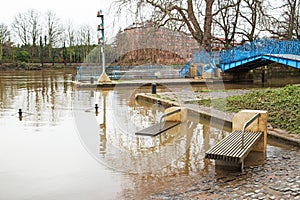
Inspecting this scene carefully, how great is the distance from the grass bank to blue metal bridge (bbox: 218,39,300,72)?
10173 mm

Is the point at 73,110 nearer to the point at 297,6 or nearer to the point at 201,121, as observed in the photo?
the point at 201,121

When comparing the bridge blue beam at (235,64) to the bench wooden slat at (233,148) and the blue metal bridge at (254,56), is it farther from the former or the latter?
the bench wooden slat at (233,148)

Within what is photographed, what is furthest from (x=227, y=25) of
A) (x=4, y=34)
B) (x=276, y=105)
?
(x=4, y=34)

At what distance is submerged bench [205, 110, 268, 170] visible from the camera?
586cm

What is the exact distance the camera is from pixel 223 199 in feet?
15.7

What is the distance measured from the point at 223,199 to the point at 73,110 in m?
10.0

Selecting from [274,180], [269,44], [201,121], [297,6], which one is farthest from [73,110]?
[297,6]

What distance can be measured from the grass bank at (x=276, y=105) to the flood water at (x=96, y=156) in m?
1.27

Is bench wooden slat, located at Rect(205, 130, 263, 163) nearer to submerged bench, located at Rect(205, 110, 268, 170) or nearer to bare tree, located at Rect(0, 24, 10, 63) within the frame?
submerged bench, located at Rect(205, 110, 268, 170)

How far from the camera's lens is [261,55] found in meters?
25.6

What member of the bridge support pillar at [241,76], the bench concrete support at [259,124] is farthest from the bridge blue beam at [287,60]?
the bench concrete support at [259,124]

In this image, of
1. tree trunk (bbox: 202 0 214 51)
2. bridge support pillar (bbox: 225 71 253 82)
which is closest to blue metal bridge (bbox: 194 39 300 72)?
bridge support pillar (bbox: 225 71 253 82)

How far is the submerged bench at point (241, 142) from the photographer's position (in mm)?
5863

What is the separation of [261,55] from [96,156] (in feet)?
68.2
